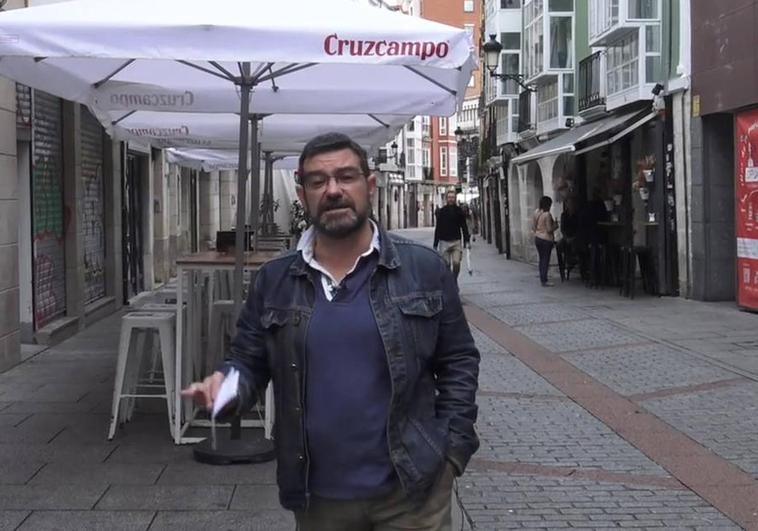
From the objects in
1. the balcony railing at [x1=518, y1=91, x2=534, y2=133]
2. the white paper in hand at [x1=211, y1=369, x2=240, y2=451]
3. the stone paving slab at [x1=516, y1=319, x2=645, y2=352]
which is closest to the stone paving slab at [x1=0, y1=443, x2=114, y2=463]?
the white paper in hand at [x1=211, y1=369, x2=240, y2=451]

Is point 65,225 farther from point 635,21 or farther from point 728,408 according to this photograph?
point 635,21

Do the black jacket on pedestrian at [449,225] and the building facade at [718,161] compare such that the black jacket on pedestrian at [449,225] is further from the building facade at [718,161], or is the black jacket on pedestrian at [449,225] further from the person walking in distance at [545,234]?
the building facade at [718,161]

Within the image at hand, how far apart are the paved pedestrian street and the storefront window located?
53.0 ft

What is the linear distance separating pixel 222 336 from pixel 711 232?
1038cm

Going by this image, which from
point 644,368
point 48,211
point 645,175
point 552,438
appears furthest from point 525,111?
point 552,438

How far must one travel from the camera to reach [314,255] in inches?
111

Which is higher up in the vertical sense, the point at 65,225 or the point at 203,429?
the point at 65,225

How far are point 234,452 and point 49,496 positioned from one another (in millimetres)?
1133

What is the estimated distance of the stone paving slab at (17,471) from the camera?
5.52 meters

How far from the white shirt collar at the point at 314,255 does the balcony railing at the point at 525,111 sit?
27.2 meters

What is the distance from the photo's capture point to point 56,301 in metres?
11.5

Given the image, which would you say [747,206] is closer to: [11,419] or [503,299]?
[503,299]

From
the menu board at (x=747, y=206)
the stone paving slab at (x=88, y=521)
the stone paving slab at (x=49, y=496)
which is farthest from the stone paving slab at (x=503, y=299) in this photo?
the stone paving slab at (x=88, y=521)

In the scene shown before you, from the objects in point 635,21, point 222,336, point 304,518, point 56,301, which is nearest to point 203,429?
point 222,336
